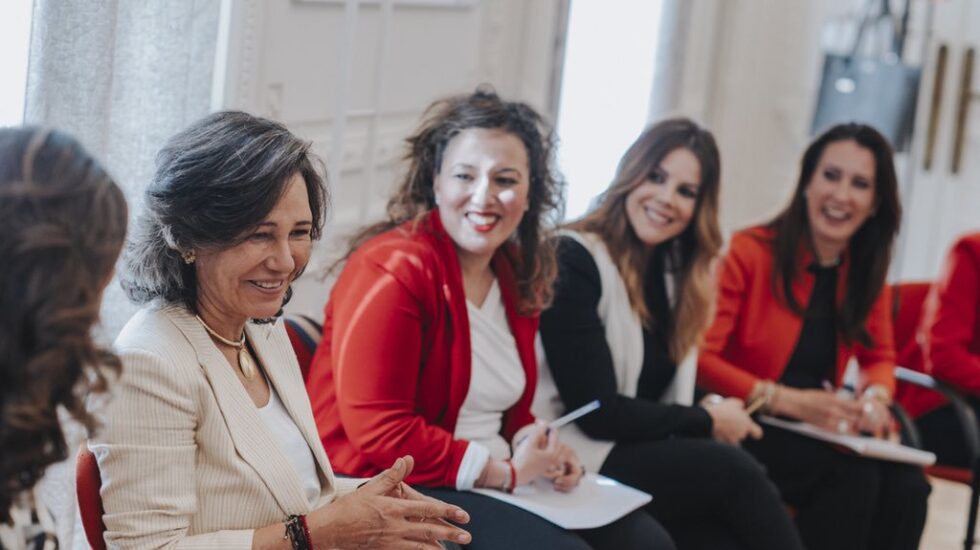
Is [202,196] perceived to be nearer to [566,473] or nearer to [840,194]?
[566,473]

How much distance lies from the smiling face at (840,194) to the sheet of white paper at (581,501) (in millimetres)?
1210

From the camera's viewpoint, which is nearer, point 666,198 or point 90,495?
point 90,495

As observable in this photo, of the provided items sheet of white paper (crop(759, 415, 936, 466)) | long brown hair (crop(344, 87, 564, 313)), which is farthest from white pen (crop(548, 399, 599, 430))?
sheet of white paper (crop(759, 415, 936, 466))

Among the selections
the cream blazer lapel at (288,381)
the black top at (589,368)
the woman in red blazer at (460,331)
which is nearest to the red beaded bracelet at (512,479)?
the woman in red blazer at (460,331)

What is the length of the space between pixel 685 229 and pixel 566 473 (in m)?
0.85

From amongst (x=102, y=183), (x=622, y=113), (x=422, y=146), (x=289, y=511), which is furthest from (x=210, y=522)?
(x=622, y=113)

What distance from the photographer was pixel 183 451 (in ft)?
5.69

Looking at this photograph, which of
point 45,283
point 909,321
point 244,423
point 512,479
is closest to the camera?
point 45,283

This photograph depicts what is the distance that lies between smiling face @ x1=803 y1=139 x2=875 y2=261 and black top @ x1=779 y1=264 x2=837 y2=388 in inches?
3.2

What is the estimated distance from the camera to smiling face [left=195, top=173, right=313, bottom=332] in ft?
6.12

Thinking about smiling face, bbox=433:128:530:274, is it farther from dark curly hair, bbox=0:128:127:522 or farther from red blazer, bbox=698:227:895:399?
dark curly hair, bbox=0:128:127:522

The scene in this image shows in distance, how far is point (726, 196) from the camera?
5.68m

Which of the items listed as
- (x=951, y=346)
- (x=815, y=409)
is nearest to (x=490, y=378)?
(x=815, y=409)

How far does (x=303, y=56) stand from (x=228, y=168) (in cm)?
135
